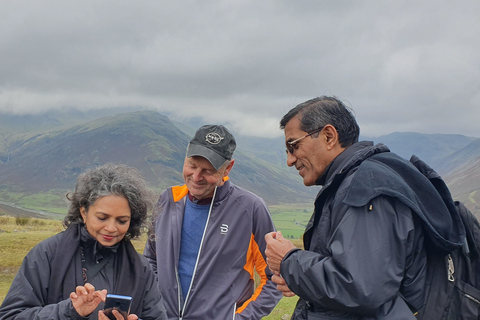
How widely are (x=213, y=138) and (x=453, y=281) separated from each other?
2658 mm

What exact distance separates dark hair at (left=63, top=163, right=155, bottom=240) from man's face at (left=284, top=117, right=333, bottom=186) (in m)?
1.50

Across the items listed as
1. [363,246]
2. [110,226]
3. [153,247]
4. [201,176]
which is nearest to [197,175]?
[201,176]

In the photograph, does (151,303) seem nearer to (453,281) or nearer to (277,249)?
(277,249)

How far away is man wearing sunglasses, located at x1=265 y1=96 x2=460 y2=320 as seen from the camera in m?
2.59

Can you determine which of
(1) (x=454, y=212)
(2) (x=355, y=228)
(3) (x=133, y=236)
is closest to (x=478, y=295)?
(1) (x=454, y=212)

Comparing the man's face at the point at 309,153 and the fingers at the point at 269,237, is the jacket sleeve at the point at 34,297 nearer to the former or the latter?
the fingers at the point at 269,237

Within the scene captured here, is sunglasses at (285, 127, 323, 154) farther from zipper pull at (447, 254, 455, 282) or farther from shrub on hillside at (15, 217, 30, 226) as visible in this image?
shrub on hillside at (15, 217, 30, 226)

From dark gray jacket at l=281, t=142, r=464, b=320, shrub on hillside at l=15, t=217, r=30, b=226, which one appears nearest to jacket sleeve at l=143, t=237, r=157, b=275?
dark gray jacket at l=281, t=142, r=464, b=320

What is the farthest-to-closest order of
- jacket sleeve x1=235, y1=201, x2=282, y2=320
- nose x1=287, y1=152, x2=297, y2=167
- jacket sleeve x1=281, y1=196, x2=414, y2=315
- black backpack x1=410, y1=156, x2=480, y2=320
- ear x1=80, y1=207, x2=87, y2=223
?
jacket sleeve x1=235, y1=201, x2=282, y2=320 < nose x1=287, y1=152, x2=297, y2=167 < ear x1=80, y1=207, x2=87, y2=223 < black backpack x1=410, y1=156, x2=480, y2=320 < jacket sleeve x1=281, y1=196, x2=414, y2=315

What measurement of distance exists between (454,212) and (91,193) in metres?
2.98

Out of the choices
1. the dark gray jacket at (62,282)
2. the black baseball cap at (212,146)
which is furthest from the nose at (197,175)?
the dark gray jacket at (62,282)

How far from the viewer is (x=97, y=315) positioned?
10.9ft

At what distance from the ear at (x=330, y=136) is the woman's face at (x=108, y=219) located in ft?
6.26

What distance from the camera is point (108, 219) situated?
11.5 ft
